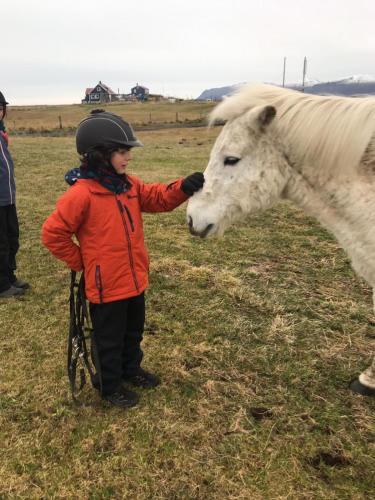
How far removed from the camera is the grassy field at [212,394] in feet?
8.08

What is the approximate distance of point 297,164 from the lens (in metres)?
2.63

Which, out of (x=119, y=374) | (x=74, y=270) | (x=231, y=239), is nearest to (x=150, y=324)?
(x=119, y=374)

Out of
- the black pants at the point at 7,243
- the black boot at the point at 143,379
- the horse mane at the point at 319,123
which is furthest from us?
the black pants at the point at 7,243

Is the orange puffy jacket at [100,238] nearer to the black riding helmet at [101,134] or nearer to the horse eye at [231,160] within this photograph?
the black riding helmet at [101,134]

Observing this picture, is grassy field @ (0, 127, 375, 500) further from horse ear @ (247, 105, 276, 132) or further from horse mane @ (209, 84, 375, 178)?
horse ear @ (247, 105, 276, 132)

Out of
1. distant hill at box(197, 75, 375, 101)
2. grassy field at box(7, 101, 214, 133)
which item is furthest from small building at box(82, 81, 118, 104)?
distant hill at box(197, 75, 375, 101)

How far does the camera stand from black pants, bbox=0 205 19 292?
4.57m

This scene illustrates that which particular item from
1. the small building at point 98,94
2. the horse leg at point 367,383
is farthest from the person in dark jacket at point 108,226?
the small building at point 98,94

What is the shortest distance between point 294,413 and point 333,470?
53 cm

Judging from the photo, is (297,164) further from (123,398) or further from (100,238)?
(123,398)

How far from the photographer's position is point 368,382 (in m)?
3.17

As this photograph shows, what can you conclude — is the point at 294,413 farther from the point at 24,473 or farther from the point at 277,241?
the point at 277,241

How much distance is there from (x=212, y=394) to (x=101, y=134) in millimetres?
2255

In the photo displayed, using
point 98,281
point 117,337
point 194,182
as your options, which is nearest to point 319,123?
point 194,182
